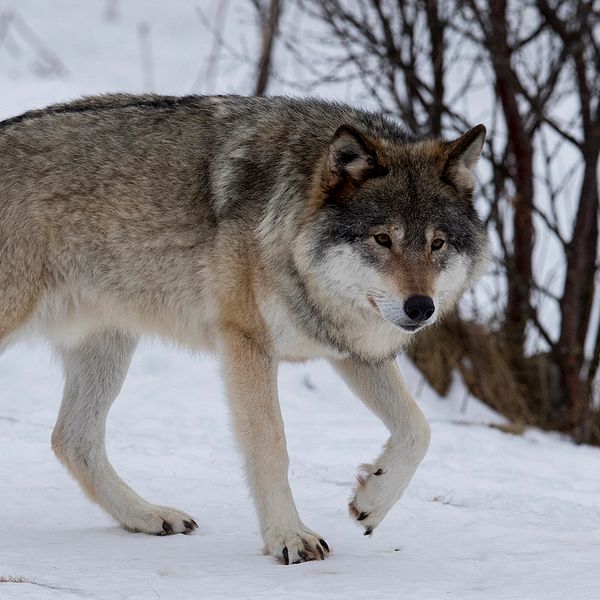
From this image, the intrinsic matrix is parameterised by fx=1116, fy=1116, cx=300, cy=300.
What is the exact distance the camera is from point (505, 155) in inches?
350

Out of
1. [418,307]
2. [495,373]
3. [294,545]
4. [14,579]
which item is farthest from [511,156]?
[14,579]

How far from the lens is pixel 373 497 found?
434 centimetres

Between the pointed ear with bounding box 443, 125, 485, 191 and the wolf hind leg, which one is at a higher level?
the pointed ear with bounding box 443, 125, 485, 191

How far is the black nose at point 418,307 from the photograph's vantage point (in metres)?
3.96

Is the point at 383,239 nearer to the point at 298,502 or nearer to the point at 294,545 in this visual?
the point at 294,545

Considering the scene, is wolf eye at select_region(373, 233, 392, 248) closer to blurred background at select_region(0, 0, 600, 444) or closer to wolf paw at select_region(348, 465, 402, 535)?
wolf paw at select_region(348, 465, 402, 535)

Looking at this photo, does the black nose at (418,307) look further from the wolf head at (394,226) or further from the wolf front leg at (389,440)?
the wolf front leg at (389,440)

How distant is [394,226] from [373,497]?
41.8 inches

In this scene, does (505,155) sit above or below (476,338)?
above

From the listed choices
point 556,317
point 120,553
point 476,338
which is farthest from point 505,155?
point 120,553

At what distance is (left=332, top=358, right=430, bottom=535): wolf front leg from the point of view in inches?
171

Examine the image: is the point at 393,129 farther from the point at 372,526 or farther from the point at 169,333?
the point at 372,526

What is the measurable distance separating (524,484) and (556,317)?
560cm

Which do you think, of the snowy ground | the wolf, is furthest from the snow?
the wolf
